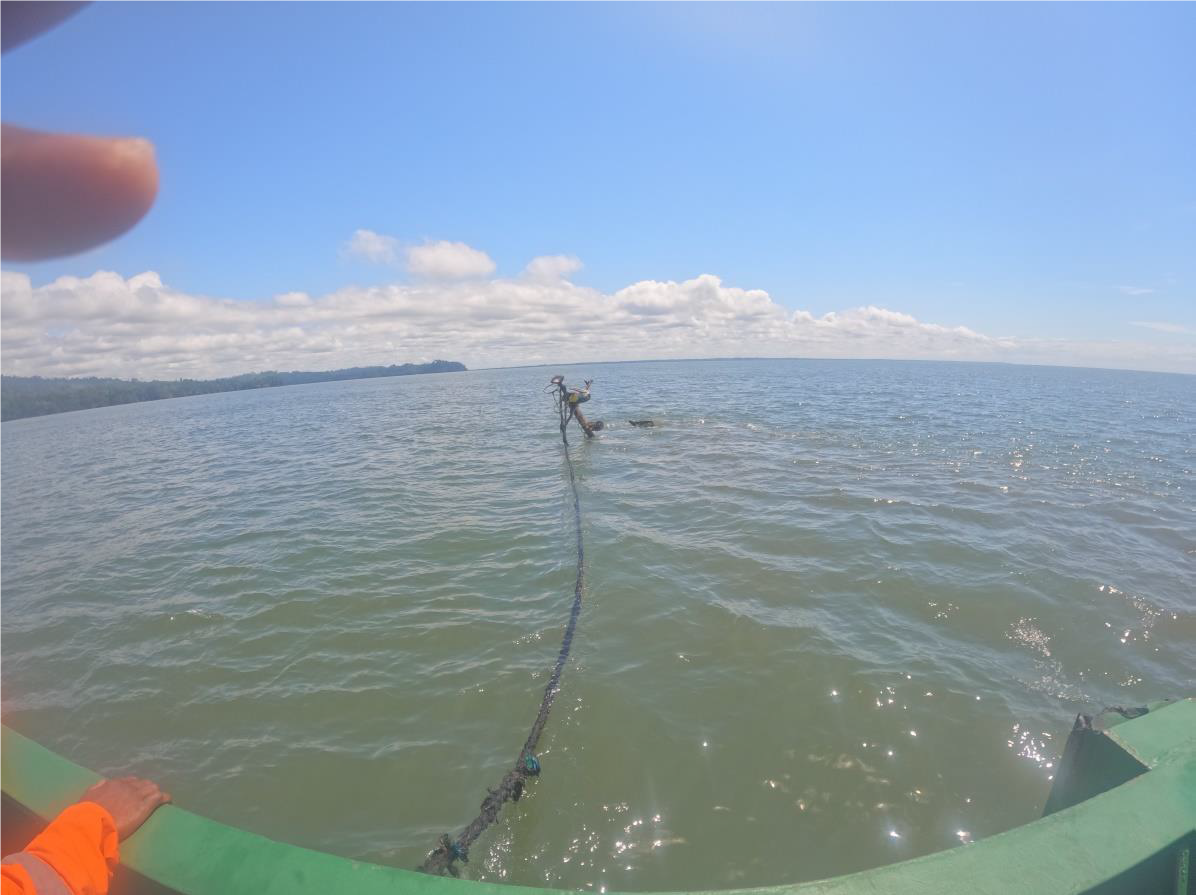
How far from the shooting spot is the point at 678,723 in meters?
5.29

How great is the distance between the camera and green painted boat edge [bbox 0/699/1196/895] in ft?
5.35

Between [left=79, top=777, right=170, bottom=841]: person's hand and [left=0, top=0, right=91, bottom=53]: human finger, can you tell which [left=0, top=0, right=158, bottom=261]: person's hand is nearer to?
[left=0, top=0, right=91, bottom=53]: human finger

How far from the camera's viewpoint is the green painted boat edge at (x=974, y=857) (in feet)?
5.35

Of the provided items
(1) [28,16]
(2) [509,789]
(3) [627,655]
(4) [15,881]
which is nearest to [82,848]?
(4) [15,881]

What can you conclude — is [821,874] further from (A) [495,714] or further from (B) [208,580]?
(B) [208,580]

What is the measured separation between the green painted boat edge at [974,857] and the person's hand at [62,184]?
2065 mm

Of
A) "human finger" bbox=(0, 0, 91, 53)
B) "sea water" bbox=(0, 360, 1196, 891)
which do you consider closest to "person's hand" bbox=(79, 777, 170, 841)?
"human finger" bbox=(0, 0, 91, 53)

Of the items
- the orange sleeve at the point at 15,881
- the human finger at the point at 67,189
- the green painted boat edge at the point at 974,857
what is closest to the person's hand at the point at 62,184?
the human finger at the point at 67,189

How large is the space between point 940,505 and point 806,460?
17.4ft

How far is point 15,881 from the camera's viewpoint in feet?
5.08

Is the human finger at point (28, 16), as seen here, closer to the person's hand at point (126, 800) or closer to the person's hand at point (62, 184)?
the person's hand at point (62, 184)

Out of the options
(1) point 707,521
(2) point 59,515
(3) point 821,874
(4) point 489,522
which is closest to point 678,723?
(3) point 821,874

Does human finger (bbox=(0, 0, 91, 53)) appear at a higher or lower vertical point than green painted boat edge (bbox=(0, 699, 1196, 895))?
higher

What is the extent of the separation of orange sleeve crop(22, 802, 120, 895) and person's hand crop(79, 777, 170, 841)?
0.06 m
